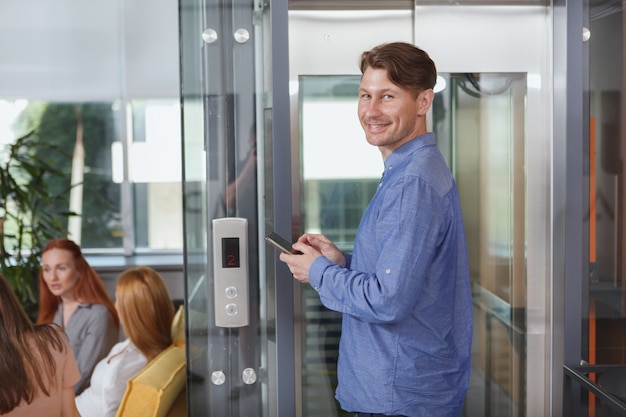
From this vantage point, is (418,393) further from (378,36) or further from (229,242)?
(378,36)

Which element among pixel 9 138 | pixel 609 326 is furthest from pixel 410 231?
pixel 9 138

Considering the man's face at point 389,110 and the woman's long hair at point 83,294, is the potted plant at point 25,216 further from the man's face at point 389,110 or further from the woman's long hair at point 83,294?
the man's face at point 389,110

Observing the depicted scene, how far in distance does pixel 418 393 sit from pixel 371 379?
11 cm

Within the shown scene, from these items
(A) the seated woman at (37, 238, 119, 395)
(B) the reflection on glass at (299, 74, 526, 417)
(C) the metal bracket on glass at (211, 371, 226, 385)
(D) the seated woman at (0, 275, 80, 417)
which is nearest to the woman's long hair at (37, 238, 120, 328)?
(A) the seated woman at (37, 238, 119, 395)

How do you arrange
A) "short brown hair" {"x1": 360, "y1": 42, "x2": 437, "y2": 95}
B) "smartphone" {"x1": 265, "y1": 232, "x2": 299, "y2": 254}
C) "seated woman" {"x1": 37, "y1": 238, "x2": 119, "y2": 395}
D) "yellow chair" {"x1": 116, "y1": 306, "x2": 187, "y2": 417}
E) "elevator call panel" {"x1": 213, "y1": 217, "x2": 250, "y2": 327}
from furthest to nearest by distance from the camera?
"seated woman" {"x1": 37, "y1": 238, "x2": 119, "y2": 395}, "yellow chair" {"x1": 116, "y1": 306, "x2": 187, "y2": 417}, "elevator call panel" {"x1": 213, "y1": 217, "x2": 250, "y2": 327}, "smartphone" {"x1": 265, "y1": 232, "x2": 299, "y2": 254}, "short brown hair" {"x1": 360, "y1": 42, "x2": 437, "y2": 95}

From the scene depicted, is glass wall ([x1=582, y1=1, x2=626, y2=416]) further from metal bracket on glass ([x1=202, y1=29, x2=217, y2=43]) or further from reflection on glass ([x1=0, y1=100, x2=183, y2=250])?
reflection on glass ([x1=0, y1=100, x2=183, y2=250])

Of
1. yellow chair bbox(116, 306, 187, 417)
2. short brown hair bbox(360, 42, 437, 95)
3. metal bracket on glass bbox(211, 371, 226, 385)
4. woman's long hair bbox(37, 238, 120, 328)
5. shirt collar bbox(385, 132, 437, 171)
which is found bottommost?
yellow chair bbox(116, 306, 187, 417)

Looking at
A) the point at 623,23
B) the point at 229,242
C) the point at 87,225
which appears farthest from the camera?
the point at 87,225

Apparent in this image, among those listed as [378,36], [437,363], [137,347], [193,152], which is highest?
[378,36]

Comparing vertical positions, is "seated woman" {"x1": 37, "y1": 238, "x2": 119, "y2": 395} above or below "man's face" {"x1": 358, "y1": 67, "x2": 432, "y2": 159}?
below

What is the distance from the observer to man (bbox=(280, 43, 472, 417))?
1715mm

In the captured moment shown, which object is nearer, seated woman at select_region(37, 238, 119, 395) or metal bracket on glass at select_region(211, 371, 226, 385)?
metal bracket on glass at select_region(211, 371, 226, 385)

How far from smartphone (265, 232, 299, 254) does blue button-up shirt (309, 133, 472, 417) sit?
0.19 meters

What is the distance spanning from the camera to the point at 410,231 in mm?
1697
